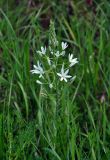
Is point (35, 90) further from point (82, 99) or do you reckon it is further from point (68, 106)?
point (68, 106)

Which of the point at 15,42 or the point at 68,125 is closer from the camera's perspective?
the point at 68,125

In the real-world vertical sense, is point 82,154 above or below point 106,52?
below

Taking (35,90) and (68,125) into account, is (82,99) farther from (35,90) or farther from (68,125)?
(68,125)

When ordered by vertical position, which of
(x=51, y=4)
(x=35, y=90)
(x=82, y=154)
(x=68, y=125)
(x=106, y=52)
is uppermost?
(x=51, y=4)

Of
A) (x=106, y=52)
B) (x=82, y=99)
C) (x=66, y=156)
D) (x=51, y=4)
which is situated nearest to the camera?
(x=66, y=156)

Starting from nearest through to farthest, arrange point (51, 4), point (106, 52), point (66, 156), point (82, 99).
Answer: point (66, 156) < point (82, 99) < point (106, 52) < point (51, 4)

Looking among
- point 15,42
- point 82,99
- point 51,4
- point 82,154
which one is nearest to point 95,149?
point 82,154
